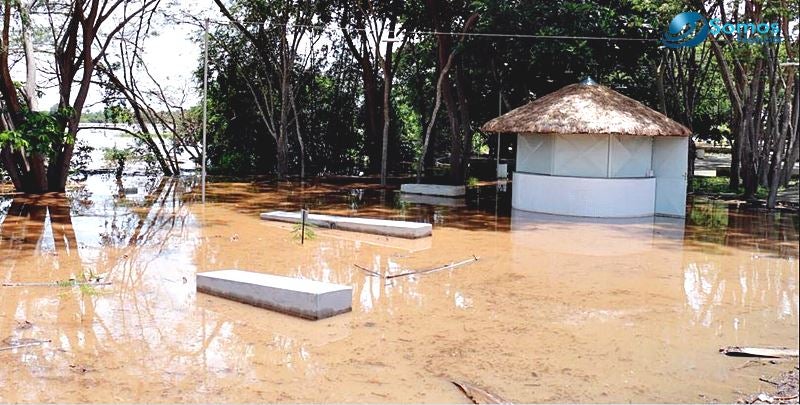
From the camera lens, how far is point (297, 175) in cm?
2422

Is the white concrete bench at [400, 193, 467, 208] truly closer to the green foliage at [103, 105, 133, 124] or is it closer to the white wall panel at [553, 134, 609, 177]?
the white wall panel at [553, 134, 609, 177]

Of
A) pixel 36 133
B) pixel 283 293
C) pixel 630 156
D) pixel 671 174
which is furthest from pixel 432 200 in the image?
pixel 283 293

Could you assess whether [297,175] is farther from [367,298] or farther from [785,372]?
[785,372]

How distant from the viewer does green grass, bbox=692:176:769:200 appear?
59.4ft

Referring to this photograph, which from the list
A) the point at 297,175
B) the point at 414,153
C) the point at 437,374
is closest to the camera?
the point at 437,374

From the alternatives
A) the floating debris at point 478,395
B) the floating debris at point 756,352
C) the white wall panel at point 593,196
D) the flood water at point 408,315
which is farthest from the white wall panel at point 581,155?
the floating debris at point 478,395

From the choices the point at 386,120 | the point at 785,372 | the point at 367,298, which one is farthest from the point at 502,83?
the point at 785,372

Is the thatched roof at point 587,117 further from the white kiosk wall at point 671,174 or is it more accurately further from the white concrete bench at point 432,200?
the white concrete bench at point 432,200

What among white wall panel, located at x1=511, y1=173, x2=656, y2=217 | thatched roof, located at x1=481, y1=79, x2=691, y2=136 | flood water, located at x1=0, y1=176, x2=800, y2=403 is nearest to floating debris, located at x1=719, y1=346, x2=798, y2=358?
flood water, located at x1=0, y1=176, x2=800, y2=403

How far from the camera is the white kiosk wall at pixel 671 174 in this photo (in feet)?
46.8

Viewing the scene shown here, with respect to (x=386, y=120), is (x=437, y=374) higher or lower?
lower

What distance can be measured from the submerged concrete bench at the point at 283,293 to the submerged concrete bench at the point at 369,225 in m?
4.13

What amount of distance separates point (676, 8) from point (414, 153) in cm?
1573

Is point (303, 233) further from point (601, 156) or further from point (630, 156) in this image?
point (630, 156)
